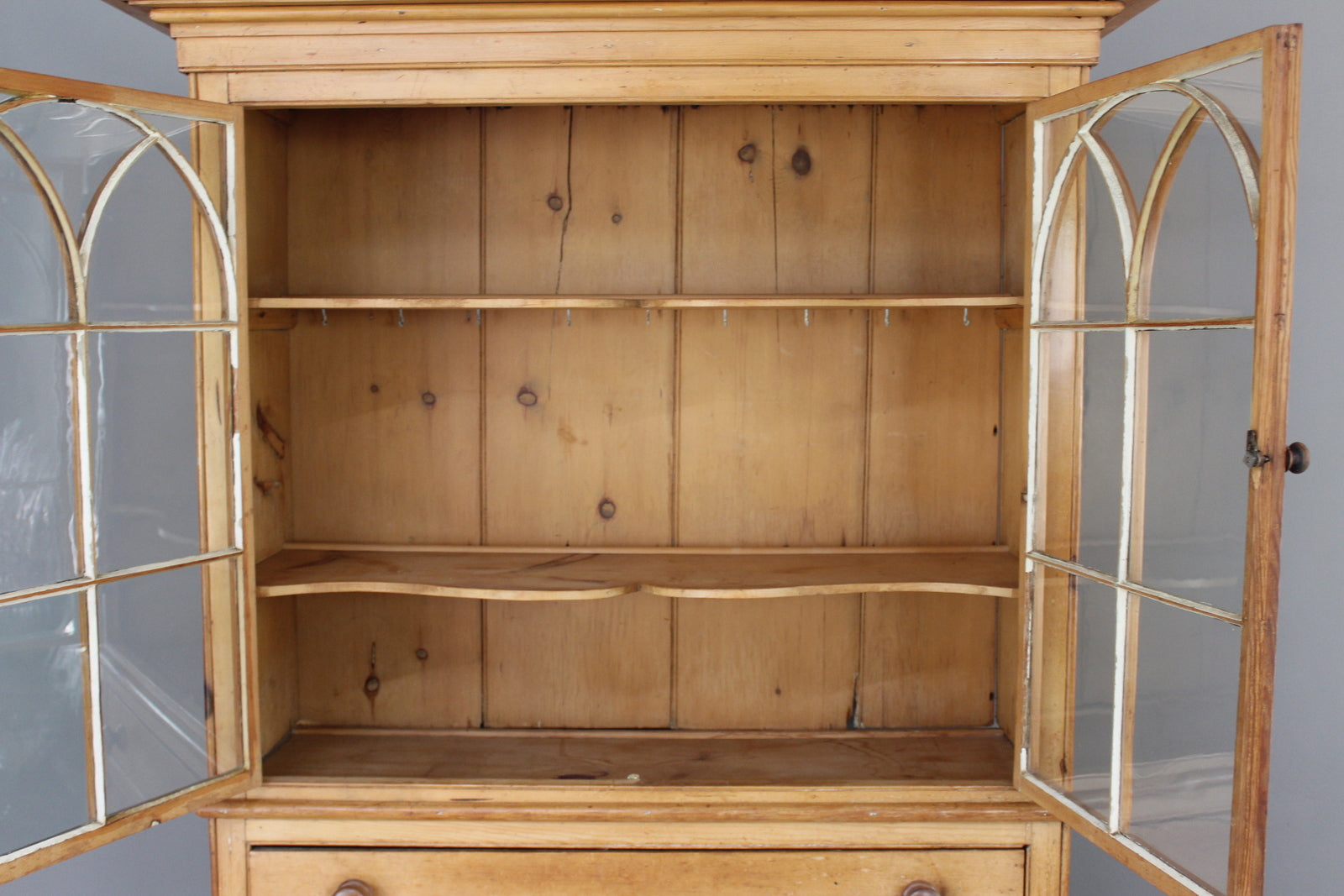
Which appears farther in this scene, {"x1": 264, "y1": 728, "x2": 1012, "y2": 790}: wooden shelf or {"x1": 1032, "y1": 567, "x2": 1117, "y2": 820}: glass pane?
{"x1": 264, "y1": 728, "x2": 1012, "y2": 790}: wooden shelf

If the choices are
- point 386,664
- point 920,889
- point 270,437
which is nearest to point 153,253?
point 270,437

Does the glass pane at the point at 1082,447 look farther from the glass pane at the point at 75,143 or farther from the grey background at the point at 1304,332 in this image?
the glass pane at the point at 75,143

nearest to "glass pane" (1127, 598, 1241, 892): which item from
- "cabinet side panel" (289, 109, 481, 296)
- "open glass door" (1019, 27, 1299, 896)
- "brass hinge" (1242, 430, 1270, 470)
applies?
"open glass door" (1019, 27, 1299, 896)

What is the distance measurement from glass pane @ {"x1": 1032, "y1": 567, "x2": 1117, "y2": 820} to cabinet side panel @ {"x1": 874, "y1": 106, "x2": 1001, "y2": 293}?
0.72 metres

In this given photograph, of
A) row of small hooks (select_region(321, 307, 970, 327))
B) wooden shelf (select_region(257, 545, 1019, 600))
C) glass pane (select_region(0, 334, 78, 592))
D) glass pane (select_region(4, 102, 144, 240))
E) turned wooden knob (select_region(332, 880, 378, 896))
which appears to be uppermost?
glass pane (select_region(4, 102, 144, 240))

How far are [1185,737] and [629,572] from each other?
3.22 feet

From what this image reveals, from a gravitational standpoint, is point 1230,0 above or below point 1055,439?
above

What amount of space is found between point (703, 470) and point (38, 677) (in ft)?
4.07

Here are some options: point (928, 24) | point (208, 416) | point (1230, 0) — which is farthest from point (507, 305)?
point (1230, 0)

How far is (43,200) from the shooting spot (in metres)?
1.62

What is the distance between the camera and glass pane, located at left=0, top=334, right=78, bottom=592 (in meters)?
1.59

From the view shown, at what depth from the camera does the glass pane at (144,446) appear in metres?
1.70

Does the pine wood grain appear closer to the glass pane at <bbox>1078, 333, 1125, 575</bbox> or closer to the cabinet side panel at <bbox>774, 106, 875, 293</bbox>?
the glass pane at <bbox>1078, 333, 1125, 575</bbox>

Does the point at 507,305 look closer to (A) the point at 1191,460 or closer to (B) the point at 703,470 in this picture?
(B) the point at 703,470
